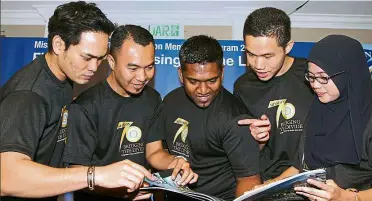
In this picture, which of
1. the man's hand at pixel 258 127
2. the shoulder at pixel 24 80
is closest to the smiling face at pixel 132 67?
the shoulder at pixel 24 80

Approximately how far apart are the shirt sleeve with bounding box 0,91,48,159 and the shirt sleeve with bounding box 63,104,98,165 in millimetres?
449

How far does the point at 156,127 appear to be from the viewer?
232 centimetres

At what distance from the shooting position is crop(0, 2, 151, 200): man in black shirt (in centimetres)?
146

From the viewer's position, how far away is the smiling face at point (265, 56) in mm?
2221

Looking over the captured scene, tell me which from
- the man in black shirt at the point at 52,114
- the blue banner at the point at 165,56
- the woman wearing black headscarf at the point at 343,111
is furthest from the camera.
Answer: the blue banner at the point at 165,56

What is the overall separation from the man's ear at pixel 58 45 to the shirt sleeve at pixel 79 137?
0.34 meters

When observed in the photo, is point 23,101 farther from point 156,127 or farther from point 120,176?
point 156,127

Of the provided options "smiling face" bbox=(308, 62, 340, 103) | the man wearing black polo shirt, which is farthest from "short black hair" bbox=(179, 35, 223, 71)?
"smiling face" bbox=(308, 62, 340, 103)

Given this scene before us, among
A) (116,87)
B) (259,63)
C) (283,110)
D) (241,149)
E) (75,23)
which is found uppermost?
(75,23)

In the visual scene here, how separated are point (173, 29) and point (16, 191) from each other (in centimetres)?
252

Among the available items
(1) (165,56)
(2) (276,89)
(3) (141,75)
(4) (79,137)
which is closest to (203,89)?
(3) (141,75)

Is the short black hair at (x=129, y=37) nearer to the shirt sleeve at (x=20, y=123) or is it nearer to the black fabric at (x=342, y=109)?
the shirt sleeve at (x=20, y=123)

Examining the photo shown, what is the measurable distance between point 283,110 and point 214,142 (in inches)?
17.5

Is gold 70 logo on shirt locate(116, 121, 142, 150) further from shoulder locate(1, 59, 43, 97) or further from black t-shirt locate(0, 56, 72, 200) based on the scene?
shoulder locate(1, 59, 43, 97)
